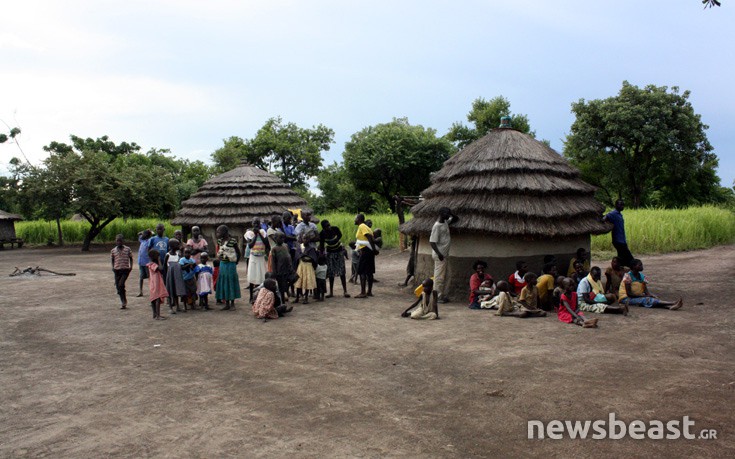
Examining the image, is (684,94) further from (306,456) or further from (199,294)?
(306,456)

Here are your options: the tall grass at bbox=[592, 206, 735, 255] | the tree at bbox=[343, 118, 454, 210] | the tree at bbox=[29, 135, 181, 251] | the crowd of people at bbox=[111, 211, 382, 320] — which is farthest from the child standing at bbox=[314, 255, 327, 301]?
the tree at bbox=[343, 118, 454, 210]

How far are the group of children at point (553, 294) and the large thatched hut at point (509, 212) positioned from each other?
469mm

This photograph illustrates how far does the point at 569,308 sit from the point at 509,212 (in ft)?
7.53

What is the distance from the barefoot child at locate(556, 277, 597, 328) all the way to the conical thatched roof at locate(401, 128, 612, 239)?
5.26 ft

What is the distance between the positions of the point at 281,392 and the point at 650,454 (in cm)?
308

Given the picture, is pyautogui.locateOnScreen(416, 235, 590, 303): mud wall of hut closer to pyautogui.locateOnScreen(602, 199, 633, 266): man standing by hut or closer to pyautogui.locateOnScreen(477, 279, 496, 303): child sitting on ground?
pyautogui.locateOnScreen(477, 279, 496, 303): child sitting on ground

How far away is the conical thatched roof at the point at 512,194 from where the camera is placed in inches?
392

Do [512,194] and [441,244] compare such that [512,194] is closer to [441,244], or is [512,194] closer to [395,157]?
[441,244]

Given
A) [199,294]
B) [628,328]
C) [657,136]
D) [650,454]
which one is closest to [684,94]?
[657,136]

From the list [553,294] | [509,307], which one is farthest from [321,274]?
[553,294]

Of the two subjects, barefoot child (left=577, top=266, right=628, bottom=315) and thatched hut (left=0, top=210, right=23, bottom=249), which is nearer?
barefoot child (left=577, top=266, right=628, bottom=315)

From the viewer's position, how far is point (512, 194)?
10320 mm

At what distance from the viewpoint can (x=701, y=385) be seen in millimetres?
5211

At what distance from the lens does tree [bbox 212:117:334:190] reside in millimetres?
34969
